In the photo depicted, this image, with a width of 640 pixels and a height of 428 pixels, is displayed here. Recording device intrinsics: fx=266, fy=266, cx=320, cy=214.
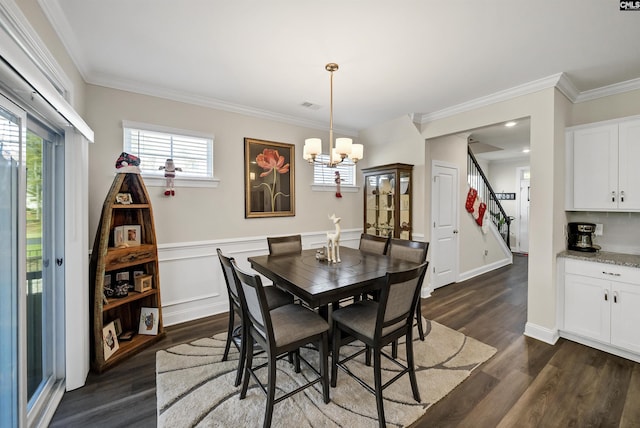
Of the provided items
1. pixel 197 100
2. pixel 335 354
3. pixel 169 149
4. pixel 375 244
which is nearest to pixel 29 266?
pixel 169 149

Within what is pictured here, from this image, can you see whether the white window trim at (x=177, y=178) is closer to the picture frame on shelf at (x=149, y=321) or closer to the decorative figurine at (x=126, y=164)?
the decorative figurine at (x=126, y=164)

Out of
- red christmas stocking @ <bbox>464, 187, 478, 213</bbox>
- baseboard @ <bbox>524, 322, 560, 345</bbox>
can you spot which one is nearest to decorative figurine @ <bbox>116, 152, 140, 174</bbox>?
baseboard @ <bbox>524, 322, 560, 345</bbox>

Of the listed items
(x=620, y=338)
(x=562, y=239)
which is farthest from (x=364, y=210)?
(x=620, y=338)

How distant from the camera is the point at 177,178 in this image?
297 centimetres

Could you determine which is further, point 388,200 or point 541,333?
point 388,200

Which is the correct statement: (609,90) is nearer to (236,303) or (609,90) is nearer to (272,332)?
(272,332)

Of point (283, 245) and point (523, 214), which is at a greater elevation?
point (523, 214)

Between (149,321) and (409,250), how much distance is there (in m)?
2.74

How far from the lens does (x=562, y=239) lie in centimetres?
292

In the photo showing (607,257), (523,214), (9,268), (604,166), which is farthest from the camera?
(523,214)

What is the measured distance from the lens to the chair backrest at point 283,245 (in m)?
2.98

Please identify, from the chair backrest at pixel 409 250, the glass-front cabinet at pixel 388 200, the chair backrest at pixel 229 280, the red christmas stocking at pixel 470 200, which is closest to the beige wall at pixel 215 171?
the glass-front cabinet at pixel 388 200

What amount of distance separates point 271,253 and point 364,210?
212 cm

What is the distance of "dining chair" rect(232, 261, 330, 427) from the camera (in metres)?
1.58
